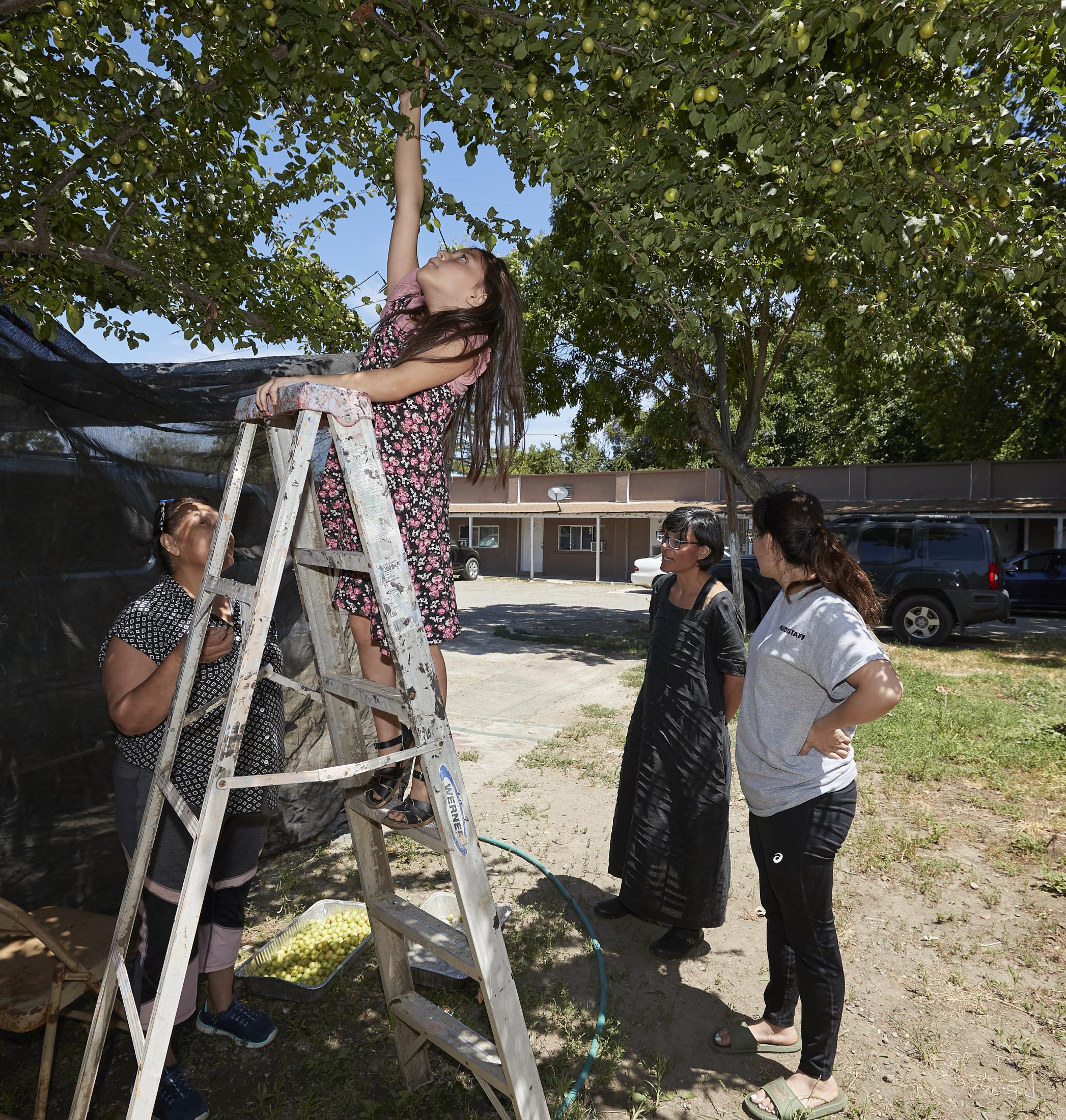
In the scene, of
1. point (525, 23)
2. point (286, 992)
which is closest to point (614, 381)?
point (525, 23)

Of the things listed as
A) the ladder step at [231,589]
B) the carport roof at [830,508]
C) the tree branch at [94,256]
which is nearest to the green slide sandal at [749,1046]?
the ladder step at [231,589]

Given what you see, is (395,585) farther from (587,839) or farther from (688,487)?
(688,487)

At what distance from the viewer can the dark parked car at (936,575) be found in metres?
11.6

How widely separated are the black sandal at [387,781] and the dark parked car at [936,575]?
1116 cm

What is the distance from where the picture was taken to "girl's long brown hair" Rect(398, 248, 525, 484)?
187cm

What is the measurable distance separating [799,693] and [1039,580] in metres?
16.5

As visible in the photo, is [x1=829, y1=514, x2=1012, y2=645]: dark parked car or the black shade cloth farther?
[x1=829, y1=514, x2=1012, y2=645]: dark parked car

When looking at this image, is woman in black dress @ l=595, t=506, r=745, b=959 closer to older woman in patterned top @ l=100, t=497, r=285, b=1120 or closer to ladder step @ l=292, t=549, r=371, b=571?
older woman in patterned top @ l=100, t=497, r=285, b=1120

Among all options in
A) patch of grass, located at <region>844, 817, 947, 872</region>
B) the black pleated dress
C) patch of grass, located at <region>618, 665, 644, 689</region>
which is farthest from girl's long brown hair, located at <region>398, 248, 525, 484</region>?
patch of grass, located at <region>618, 665, 644, 689</region>

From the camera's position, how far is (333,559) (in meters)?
1.85

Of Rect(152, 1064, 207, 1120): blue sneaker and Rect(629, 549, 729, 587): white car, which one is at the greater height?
Rect(629, 549, 729, 587): white car

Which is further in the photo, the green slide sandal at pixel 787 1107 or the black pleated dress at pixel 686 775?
the black pleated dress at pixel 686 775

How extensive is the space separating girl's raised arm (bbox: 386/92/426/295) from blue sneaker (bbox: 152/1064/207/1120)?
8.45 ft

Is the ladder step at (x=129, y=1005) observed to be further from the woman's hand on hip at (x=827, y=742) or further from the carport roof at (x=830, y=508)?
the carport roof at (x=830, y=508)
